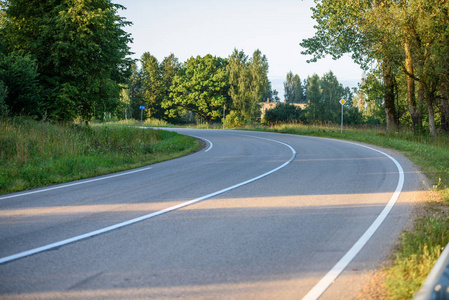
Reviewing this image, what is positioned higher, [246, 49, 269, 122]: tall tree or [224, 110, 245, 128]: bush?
[246, 49, 269, 122]: tall tree

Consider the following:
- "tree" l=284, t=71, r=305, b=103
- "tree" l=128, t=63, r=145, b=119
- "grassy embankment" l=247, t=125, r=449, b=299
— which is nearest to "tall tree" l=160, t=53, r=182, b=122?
"tree" l=128, t=63, r=145, b=119

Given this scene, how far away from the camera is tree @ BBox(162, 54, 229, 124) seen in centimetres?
7306

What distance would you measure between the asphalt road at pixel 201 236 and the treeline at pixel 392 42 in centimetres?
1777

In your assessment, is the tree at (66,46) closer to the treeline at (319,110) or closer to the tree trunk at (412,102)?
the tree trunk at (412,102)

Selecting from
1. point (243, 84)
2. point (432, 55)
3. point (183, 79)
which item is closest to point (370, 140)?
point (432, 55)

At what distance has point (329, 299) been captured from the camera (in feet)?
12.6

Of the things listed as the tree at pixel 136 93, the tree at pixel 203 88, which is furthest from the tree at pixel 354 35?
the tree at pixel 136 93

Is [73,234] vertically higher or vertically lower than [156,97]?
lower

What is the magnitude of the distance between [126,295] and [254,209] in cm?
381

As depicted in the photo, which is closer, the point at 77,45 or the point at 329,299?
the point at 329,299

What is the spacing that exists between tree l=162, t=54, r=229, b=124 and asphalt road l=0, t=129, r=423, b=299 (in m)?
63.3

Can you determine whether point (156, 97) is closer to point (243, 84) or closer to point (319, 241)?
point (243, 84)

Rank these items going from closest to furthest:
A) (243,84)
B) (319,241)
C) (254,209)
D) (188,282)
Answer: (188,282) < (319,241) < (254,209) < (243,84)

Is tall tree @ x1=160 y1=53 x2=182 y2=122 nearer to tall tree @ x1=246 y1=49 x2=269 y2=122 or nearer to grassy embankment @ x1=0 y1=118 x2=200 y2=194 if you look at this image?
tall tree @ x1=246 y1=49 x2=269 y2=122
